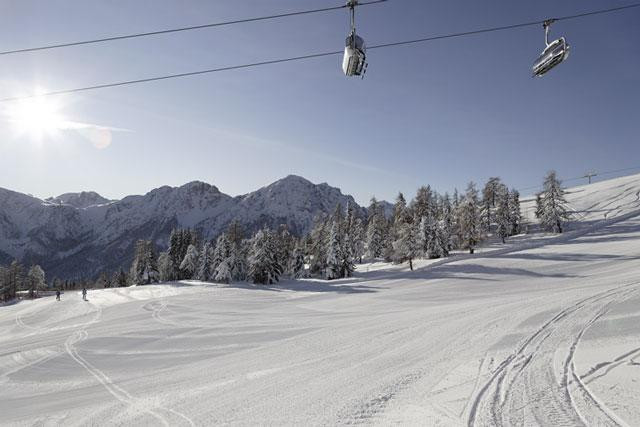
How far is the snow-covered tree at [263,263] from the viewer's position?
50062 mm

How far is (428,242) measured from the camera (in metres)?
54.1

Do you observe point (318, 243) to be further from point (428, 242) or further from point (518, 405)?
point (518, 405)

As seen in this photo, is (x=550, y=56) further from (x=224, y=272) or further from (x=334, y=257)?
(x=224, y=272)

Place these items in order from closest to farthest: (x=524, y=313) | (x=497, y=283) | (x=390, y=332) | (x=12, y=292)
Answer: (x=390, y=332) → (x=524, y=313) → (x=497, y=283) → (x=12, y=292)

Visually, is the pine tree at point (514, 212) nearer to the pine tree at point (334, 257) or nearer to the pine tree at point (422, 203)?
the pine tree at point (422, 203)

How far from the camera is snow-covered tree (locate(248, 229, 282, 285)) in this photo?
5006cm

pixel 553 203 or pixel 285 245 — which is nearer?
pixel 553 203

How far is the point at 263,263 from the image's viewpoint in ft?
164

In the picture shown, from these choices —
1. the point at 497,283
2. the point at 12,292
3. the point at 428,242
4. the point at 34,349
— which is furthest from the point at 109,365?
the point at 12,292

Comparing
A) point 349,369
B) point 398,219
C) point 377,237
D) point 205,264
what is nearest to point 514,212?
point 398,219

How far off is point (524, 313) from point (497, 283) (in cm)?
1722

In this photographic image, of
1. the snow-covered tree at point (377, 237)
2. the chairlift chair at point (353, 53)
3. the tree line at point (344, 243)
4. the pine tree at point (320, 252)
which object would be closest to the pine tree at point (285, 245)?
the tree line at point (344, 243)

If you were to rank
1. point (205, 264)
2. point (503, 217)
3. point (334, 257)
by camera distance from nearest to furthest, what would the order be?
point (334, 257), point (205, 264), point (503, 217)

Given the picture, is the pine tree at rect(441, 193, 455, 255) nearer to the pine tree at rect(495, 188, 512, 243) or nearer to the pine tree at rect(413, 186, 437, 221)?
the pine tree at rect(413, 186, 437, 221)
